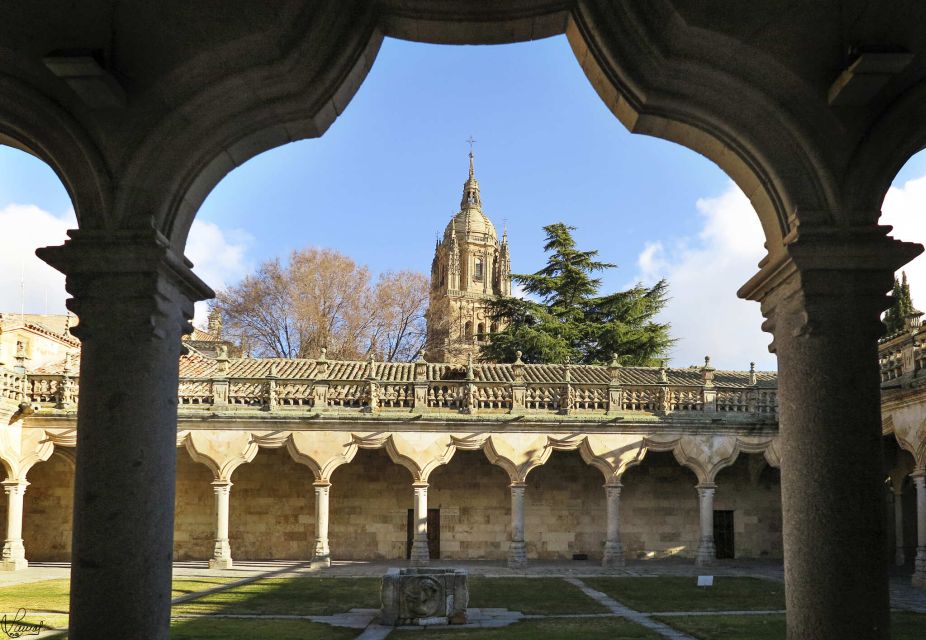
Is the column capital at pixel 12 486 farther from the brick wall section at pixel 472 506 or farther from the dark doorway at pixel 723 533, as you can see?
the dark doorway at pixel 723 533

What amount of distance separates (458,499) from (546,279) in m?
15.7

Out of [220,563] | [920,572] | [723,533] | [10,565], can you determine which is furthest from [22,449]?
[920,572]

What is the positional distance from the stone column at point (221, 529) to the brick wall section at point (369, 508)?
3.25m

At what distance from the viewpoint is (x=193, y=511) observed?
78.7 ft

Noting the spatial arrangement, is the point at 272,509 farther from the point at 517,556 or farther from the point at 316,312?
the point at 316,312

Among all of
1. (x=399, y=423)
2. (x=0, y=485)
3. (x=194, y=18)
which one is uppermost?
(x=194, y=18)

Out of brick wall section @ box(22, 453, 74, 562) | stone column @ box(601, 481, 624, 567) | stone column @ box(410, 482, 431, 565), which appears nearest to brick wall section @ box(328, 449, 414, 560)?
stone column @ box(410, 482, 431, 565)

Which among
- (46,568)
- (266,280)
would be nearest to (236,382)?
Answer: (46,568)

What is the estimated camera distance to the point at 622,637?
1079 cm

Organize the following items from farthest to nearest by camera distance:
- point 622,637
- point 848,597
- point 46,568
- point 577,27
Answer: point 46,568 < point 622,637 < point 577,27 < point 848,597

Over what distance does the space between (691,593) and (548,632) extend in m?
5.73

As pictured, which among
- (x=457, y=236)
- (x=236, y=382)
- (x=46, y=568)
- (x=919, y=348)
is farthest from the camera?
(x=457, y=236)

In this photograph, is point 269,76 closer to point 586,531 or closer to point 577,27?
point 577,27

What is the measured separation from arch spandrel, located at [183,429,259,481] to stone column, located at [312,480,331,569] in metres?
1.84
